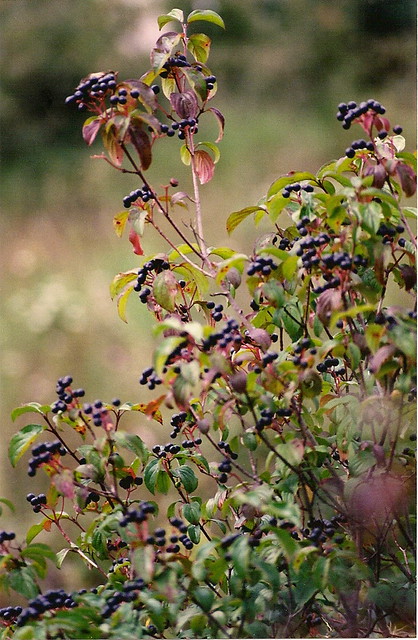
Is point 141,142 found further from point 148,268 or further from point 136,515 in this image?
point 136,515

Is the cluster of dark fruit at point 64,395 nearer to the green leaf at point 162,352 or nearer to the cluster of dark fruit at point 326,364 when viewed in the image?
the green leaf at point 162,352

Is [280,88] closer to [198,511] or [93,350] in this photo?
[93,350]

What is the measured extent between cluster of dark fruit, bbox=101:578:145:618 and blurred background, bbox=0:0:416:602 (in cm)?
245

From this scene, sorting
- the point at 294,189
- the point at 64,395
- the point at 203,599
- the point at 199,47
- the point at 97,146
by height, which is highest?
the point at 97,146

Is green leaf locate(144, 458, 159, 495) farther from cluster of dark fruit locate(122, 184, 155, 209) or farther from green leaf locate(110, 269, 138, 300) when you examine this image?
cluster of dark fruit locate(122, 184, 155, 209)

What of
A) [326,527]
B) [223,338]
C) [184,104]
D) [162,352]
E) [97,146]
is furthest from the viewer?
[97,146]

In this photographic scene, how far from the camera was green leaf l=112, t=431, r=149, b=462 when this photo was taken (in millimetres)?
923

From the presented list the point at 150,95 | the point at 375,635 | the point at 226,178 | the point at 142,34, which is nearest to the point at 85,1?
the point at 142,34

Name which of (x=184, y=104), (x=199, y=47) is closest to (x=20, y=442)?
(x=184, y=104)

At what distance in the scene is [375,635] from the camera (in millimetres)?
1061

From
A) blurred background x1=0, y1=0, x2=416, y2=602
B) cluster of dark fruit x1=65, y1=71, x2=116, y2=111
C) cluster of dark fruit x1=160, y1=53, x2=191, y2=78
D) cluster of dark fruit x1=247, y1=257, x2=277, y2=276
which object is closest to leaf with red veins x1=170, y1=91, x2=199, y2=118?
cluster of dark fruit x1=160, y1=53, x2=191, y2=78

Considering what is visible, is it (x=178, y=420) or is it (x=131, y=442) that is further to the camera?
(x=178, y=420)

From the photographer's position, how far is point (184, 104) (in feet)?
3.59

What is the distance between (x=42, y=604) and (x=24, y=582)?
33 mm
